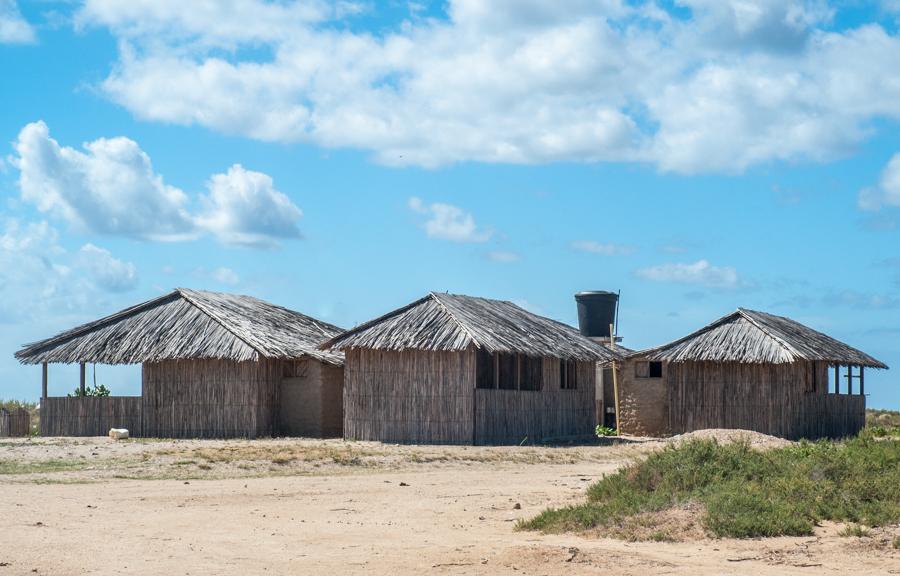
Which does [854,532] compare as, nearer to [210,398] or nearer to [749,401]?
[749,401]

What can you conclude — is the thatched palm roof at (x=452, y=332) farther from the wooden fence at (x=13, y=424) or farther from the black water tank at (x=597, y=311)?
the black water tank at (x=597, y=311)

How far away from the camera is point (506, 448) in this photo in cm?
2562

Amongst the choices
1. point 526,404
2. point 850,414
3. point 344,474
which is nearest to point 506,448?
point 526,404

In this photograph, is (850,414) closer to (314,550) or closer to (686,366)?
(686,366)

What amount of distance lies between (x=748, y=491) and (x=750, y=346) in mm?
18326

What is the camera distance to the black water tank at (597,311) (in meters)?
44.2

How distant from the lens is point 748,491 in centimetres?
1288

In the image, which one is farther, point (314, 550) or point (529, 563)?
point (314, 550)

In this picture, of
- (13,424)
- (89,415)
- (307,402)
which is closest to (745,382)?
(307,402)

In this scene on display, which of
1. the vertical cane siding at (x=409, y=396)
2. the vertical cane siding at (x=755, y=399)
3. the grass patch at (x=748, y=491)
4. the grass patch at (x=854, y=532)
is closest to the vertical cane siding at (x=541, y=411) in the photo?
the vertical cane siding at (x=409, y=396)

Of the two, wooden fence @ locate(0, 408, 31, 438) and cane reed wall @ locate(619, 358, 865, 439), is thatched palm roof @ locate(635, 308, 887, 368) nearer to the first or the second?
cane reed wall @ locate(619, 358, 865, 439)

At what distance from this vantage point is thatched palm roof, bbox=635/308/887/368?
3009 cm

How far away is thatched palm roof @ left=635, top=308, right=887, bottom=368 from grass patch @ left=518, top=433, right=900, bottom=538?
15.0 m

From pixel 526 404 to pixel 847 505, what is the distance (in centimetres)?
1635
